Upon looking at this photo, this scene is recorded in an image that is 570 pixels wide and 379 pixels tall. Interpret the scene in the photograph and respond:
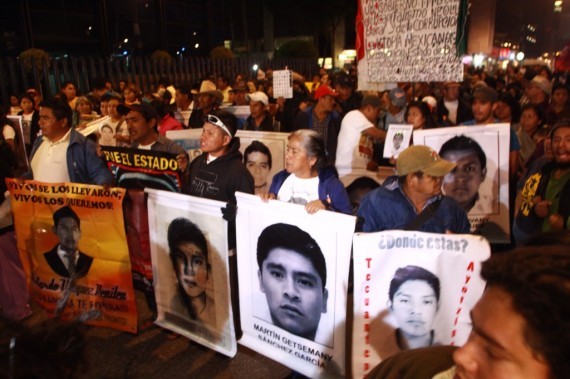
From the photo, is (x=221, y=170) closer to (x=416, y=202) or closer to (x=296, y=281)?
(x=296, y=281)

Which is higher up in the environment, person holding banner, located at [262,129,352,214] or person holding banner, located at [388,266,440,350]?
person holding banner, located at [262,129,352,214]

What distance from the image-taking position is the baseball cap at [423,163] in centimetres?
298

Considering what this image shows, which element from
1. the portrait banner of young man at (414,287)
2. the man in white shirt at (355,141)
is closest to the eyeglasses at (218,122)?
the portrait banner of young man at (414,287)

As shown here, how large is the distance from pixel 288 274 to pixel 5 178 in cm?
276

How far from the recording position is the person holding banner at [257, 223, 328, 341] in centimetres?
302

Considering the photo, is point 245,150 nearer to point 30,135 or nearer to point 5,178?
point 5,178

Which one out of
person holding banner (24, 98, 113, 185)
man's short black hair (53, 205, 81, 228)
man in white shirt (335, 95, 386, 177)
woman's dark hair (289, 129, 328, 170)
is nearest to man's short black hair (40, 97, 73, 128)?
person holding banner (24, 98, 113, 185)

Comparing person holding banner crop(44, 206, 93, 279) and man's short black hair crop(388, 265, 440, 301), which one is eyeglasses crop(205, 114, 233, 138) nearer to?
person holding banner crop(44, 206, 93, 279)

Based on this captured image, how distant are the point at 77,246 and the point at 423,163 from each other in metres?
2.99

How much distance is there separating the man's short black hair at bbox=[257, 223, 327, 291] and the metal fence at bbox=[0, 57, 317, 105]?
1356cm

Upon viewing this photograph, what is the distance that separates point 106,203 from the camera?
12.2ft

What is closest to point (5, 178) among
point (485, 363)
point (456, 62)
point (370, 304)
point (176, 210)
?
point (176, 210)

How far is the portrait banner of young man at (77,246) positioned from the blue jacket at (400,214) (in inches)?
79.2

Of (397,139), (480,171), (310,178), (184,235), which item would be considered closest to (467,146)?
(480,171)
